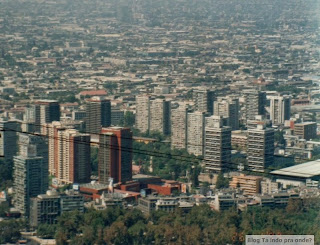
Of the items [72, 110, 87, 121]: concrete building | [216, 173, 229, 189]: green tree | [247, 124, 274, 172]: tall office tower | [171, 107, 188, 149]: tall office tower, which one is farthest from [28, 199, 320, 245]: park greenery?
[72, 110, 87, 121]: concrete building

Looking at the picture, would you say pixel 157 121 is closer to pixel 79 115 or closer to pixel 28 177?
pixel 79 115

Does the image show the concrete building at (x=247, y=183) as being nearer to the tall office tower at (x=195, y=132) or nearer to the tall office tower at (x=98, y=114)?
the tall office tower at (x=195, y=132)

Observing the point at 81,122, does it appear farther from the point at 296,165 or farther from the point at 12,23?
the point at 12,23

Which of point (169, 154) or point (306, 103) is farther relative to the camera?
point (306, 103)

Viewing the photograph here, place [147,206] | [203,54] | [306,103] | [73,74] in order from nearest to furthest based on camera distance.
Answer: [147,206] < [306,103] < [73,74] < [203,54]

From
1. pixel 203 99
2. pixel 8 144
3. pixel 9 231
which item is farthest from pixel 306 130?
pixel 9 231

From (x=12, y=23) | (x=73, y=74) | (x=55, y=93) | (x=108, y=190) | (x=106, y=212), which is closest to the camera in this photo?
(x=106, y=212)

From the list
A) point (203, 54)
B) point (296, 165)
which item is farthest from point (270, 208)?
point (203, 54)
